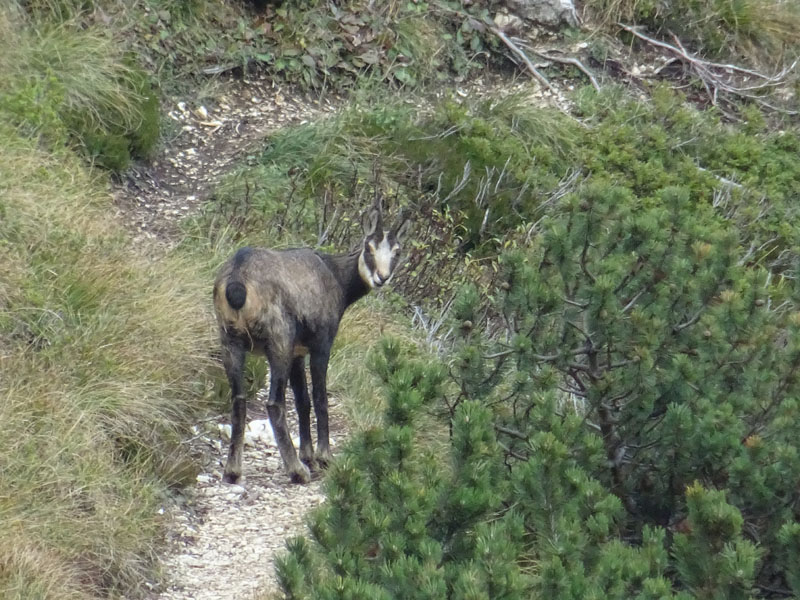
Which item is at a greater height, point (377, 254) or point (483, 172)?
point (377, 254)

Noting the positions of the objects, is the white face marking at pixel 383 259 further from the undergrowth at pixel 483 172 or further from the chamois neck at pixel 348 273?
the undergrowth at pixel 483 172

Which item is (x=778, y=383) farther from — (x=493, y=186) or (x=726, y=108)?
(x=726, y=108)

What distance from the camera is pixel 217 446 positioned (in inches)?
273

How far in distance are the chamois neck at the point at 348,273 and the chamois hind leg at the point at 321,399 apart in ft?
1.52

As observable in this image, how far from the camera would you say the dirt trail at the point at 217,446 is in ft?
18.5

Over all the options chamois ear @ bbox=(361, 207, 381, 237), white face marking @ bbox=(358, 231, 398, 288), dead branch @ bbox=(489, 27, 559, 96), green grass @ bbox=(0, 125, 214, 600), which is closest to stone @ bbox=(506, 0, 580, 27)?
dead branch @ bbox=(489, 27, 559, 96)

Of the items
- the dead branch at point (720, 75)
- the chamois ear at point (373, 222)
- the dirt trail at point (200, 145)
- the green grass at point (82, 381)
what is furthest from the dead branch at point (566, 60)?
the chamois ear at point (373, 222)

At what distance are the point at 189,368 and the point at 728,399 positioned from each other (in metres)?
3.31

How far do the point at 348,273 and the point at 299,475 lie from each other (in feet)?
3.85

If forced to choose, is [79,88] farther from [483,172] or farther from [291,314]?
[291,314]

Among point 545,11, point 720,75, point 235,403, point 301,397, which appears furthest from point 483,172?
point 235,403

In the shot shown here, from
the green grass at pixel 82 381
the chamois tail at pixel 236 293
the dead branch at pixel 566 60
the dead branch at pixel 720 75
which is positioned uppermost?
the chamois tail at pixel 236 293

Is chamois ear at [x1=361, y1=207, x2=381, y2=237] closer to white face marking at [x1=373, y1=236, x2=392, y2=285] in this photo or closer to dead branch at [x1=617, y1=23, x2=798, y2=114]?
white face marking at [x1=373, y1=236, x2=392, y2=285]

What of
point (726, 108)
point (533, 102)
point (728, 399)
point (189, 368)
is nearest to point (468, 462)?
point (728, 399)
